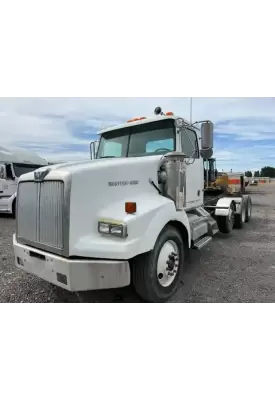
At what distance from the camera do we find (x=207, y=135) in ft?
11.5

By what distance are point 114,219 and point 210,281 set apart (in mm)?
1940

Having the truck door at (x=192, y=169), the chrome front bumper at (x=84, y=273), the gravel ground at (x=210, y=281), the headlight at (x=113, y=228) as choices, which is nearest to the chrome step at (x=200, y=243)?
the gravel ground at (x=210, y=281)

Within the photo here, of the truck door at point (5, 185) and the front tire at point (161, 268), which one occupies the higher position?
the truck door at point (5, 185)

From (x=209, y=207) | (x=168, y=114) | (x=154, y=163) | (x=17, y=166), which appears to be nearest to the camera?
(x=154, y=163)

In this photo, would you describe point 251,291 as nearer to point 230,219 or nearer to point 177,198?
point 177,198

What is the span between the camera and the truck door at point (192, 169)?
3755 millimetres

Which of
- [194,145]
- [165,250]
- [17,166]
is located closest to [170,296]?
[165,250]

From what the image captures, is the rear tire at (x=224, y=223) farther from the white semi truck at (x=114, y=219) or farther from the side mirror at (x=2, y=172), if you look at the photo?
the side mirror at (x=2, y=172)

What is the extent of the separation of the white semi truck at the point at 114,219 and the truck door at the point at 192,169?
0.48 feet

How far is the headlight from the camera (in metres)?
2.31

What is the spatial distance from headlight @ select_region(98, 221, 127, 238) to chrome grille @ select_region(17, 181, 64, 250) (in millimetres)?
399

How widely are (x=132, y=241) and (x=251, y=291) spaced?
1916 mm

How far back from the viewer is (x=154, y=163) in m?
3.12

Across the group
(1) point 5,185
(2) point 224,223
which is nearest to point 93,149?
(2) point 224,223
